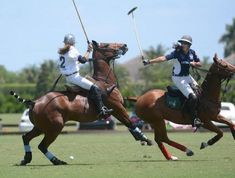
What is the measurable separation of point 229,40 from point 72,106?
10114 cm

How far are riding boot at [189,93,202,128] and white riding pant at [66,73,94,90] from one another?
2356 millimetres

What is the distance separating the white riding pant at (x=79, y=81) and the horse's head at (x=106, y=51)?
1044 mm

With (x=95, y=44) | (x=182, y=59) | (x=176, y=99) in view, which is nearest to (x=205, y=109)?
(x=176, y=99)

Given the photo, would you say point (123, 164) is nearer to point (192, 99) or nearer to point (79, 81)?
point (79, 81)

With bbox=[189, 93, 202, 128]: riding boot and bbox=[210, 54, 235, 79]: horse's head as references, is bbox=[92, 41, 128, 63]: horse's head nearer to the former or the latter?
bbox=[189, 93, 202, 128]: riding boot

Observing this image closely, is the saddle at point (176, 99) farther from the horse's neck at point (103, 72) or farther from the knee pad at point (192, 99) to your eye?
the horse's neck at point (103, 72)

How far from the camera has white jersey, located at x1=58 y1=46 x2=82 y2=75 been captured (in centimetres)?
1750

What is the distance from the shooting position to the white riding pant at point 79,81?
58.2 feet

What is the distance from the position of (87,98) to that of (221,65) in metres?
3.30

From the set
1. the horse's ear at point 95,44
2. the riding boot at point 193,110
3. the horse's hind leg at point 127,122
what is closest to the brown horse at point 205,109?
the riding boot at point 193,110

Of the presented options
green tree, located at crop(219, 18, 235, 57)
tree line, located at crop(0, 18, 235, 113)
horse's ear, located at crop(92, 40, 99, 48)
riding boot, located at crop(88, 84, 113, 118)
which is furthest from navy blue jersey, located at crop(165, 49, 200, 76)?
green tree, located at crop(219, 18, 235, 57)

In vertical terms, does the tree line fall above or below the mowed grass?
below

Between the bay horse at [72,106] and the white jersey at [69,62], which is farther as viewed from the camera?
the white jersey at [69,62]

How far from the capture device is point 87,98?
17.8m
